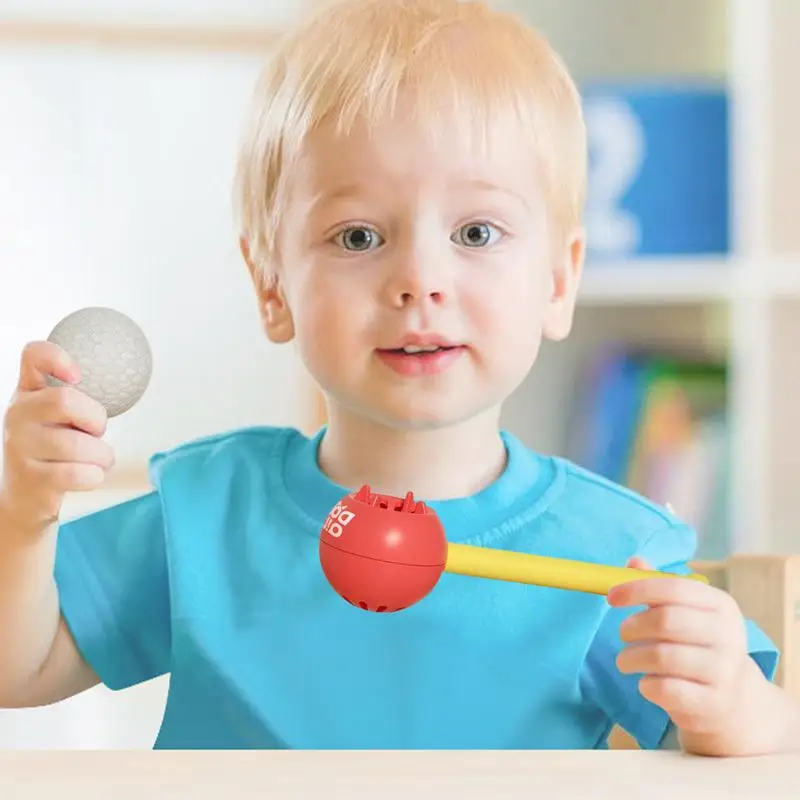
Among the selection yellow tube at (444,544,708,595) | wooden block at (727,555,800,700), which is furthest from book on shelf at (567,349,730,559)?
yellow tube at (444,544,708,595)

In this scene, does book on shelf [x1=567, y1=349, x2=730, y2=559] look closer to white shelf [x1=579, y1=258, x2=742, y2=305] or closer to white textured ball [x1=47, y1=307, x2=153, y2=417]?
white shelf [x1=579, y1=258, x2=742, y2=305]

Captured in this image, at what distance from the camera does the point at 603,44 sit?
2094mm

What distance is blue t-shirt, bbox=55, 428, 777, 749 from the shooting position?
0.79m

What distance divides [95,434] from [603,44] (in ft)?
5.17

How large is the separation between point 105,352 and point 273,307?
0.23 metres

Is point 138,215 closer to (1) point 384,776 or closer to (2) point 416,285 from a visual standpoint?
(2) point 416,285

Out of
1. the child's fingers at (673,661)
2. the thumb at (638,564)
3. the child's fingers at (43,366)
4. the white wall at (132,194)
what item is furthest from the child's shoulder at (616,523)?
the white wall at (132,194)

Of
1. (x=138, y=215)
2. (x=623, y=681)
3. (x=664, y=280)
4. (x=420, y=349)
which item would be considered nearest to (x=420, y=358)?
(x=420, y=349)

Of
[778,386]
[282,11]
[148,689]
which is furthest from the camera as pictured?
[282,11]

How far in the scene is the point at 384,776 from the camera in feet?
1.44

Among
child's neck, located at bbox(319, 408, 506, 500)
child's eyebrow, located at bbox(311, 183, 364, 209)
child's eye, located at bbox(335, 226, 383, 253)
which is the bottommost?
child's neck, located at bbox(319, 408, 506, 500)

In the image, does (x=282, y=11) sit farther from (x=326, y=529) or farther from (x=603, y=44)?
(x=326, y=529)

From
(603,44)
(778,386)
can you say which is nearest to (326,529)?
(778,386)

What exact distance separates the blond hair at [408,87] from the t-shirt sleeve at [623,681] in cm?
22
